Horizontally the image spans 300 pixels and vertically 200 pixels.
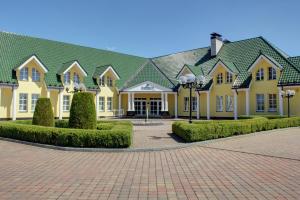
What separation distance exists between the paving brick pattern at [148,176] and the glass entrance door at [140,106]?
88.8 ft

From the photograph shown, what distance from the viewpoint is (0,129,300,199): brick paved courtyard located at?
20.7 ft

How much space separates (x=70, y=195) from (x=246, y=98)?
26427mm

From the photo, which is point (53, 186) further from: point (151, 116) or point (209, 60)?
point (209, 60)

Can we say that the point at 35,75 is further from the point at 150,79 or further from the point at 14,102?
the point at 150,79

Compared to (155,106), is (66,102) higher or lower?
higher

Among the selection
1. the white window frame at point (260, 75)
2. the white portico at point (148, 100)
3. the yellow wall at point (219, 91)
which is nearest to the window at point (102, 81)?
the white portico at point (148, 100)

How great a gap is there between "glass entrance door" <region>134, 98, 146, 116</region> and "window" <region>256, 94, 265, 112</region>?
48.5 ft

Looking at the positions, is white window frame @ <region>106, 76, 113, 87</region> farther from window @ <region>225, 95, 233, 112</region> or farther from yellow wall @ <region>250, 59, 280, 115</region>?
yellow wall @ <region>250, 59, 280, 115</region>

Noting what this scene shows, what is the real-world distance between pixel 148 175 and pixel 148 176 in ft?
0.36

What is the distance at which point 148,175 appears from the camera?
25.9ft

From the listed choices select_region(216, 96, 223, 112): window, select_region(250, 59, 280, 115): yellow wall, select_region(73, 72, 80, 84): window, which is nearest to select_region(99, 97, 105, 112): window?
select_region(73, 72, 80, 84): window

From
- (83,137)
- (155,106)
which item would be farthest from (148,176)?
(155,106)

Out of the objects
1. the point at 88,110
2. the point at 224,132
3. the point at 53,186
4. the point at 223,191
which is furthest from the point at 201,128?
the point at 53,186

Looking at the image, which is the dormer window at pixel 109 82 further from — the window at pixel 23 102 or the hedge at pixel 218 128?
the hedge at pixel 218 128
